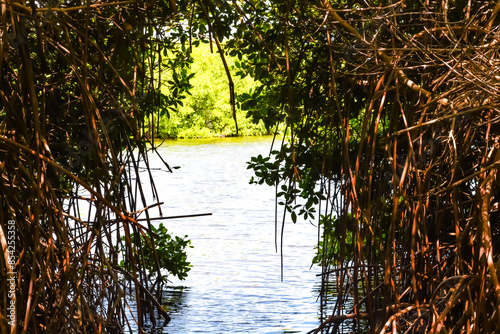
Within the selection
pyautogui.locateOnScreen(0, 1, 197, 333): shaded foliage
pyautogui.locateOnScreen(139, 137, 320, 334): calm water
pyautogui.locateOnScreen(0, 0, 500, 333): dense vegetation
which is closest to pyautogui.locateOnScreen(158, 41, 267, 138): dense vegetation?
pyautogui.locateOnScreen(139, 137, 320, 334): calm water

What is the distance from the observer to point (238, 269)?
6.50 metres

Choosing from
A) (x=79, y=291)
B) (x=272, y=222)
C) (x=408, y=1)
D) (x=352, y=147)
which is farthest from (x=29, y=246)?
(x=272, y=222)

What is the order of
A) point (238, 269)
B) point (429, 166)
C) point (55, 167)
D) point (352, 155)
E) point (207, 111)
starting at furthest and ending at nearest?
point (207, 111) < point (238, 269) < point (352, 155) < point (429, 166) < point (55, 167)

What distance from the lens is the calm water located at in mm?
4812

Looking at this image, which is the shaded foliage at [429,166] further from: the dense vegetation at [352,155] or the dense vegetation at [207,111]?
the dense vegetation at [207,111]

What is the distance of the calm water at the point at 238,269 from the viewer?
4.81 m

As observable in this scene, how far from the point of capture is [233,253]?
725 centimetres

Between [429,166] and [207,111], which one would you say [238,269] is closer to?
[429,166]

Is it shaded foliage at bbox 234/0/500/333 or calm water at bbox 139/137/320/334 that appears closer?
shaded foliage at bbox 234/0/500/333

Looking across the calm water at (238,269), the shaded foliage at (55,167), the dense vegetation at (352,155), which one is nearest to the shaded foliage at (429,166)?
the dense vegetation at (352,155)

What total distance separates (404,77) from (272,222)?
23.3 feet

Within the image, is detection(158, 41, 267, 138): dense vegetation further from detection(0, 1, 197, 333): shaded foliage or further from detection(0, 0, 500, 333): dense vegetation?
detection(0, 1, 197, 333): shaded foliage

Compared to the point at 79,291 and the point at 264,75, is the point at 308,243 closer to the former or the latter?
the point at 264,75

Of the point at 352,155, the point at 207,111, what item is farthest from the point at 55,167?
the point at 207,111
